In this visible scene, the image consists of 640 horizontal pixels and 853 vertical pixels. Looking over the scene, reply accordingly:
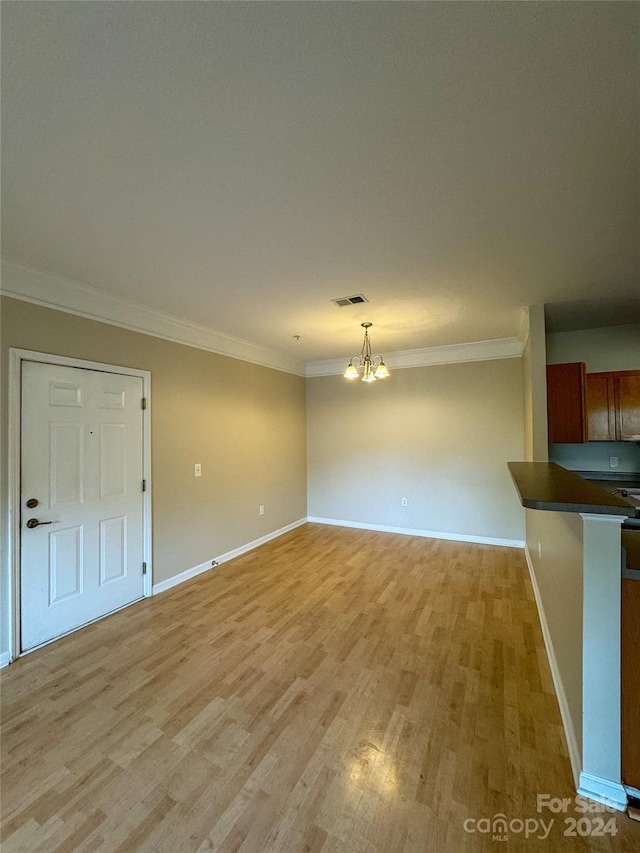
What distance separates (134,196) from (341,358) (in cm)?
406

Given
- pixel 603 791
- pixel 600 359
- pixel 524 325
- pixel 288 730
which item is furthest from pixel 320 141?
pixel 600 359

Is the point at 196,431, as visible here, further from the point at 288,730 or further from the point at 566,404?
the point at 566,404

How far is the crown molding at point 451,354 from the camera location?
448 cm

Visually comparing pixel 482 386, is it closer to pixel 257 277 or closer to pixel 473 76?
pixel 257 277

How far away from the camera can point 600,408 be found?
3.62m

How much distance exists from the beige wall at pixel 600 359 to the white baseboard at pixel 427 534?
4.24 feet

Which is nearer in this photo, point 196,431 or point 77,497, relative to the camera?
point 77,497

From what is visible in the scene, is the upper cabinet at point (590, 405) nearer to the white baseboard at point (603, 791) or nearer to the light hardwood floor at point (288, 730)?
the light hardwood floor at point (288, 730)

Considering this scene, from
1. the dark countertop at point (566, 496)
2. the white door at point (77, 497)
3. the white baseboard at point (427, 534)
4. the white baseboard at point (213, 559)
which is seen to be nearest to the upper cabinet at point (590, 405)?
the dark countertop at point (566, 496)

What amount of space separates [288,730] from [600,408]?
405 centimetres

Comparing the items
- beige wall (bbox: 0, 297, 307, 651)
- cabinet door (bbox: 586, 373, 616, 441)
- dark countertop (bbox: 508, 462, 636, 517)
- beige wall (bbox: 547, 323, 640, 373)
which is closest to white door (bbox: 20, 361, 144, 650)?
beige wall (bbox: 0, 297, 307, 651)

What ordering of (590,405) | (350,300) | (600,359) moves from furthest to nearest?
(600,359), (590,405), (350,300)

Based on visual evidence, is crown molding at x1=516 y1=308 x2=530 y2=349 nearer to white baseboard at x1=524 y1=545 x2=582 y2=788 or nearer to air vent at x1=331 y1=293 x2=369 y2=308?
air vent at x1=331 y1=293 x2=369 y2=308

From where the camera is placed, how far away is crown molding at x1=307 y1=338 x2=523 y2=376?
14.7 feet
